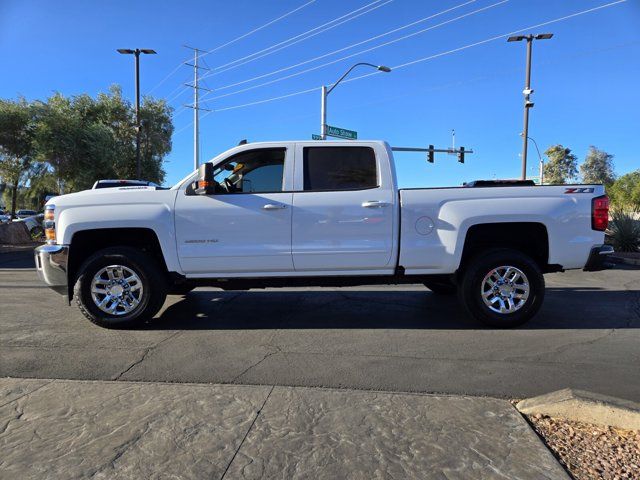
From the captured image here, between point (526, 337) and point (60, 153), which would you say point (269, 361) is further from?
point (60, 153)

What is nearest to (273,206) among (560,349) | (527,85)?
(560,349)

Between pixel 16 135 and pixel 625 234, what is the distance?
27290 mm

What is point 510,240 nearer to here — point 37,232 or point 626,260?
point 626,260

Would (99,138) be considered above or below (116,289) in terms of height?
above

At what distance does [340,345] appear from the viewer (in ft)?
16.0

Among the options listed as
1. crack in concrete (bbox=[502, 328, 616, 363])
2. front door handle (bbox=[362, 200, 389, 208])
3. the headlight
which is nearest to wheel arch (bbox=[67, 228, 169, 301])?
the headlight

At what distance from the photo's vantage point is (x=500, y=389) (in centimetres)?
375

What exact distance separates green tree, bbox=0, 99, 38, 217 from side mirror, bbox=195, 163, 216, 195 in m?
23.3

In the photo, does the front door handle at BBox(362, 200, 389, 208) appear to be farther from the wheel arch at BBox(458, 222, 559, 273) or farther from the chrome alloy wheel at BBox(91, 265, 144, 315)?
the chrome alloy wheel at BBox(91, 265, 144, 315)

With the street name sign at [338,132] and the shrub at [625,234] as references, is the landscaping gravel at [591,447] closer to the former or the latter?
the shrub at [625,234]

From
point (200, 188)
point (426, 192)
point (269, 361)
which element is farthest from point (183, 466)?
point (426, 192)

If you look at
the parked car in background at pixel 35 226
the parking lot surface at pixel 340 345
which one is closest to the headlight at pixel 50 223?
the parking lot surface at pixel 340 345

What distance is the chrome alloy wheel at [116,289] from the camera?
5402 mm

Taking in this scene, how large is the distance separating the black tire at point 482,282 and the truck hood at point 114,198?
3.56m
